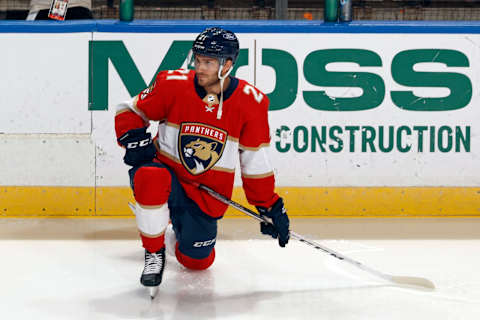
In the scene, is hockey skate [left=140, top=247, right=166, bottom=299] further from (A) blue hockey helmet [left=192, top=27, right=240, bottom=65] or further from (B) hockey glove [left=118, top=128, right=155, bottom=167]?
(A) blue hockey helmet [left=192, top=27, right=240, bottom=65]

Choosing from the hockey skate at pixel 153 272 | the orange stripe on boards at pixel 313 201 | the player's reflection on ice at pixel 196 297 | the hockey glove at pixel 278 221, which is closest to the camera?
the player's reflection on ice at pixel 196 297

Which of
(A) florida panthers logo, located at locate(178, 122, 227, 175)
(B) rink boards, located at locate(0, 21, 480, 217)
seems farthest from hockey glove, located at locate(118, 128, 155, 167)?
(B) rink boards, located at locate(0, 21, 480, 217)

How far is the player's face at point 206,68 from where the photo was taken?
227cm

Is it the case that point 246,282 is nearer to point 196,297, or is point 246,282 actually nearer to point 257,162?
point 196,297

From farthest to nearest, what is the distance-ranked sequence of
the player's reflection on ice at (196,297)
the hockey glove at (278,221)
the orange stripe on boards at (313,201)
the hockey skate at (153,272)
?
1. the orange stripe on boards at (313,201)
2. the hockey glove at (278,221)
3. the hockey skate at (153,272)
4. the player's reflection on ice at (196,297)

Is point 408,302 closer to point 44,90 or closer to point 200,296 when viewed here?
point 200,296

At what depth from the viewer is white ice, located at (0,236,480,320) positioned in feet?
6.99

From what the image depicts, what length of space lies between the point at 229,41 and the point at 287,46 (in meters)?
1.40

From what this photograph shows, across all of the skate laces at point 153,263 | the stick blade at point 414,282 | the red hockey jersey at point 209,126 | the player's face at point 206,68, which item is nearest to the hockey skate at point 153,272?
the skate laces at point 153,263

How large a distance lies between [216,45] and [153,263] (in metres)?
0.77

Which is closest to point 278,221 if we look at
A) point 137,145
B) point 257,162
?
point 257,162

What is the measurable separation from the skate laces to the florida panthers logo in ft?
1.08

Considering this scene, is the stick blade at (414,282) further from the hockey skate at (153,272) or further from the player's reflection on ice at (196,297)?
the hockey skate at (153,272)

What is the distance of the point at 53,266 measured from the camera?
2.64 metres
